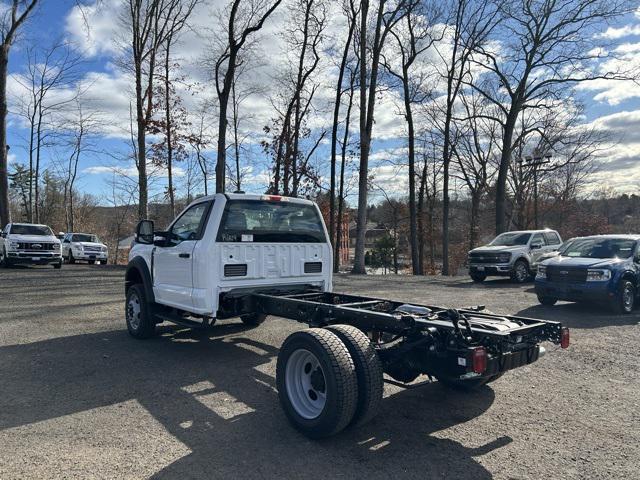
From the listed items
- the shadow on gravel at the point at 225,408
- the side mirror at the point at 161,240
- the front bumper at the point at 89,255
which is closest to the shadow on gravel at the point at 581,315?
the shadow on gravel at the point at 225,408

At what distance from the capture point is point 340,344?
13.1 ft

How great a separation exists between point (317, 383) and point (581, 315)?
321 inches

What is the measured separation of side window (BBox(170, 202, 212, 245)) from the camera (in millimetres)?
6379

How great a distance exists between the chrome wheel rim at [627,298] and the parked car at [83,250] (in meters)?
25.4

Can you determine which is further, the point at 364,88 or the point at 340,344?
the point at 364,88

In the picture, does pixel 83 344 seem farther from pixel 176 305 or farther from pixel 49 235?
pixel 49 235

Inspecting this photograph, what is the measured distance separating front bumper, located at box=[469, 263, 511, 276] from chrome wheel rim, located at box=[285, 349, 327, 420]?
47.4 ft

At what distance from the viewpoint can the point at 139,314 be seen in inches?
297

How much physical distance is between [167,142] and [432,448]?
25665 mm

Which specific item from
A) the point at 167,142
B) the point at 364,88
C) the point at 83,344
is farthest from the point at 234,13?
the point at 83,344

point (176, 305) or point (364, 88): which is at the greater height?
point (364, 88)

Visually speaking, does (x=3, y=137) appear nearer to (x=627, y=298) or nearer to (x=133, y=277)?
(x=133, y=277)

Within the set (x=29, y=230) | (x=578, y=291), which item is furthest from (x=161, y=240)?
(x=29, y=230)

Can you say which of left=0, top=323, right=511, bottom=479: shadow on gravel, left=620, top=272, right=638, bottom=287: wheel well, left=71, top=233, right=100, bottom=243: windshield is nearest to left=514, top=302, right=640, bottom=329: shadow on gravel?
left=620, top=272, right=638, bottom=287: wheel well
